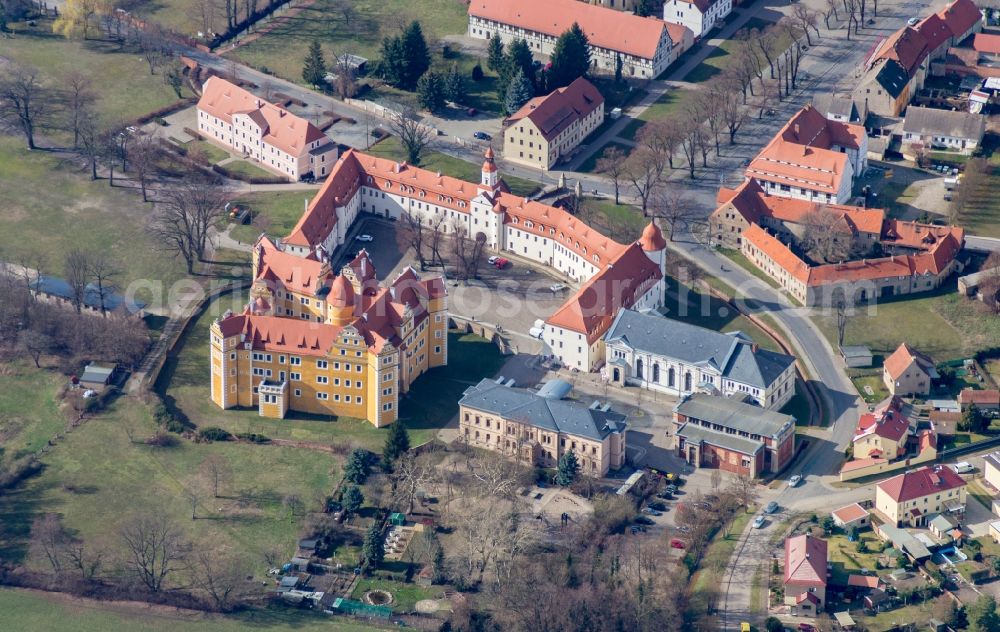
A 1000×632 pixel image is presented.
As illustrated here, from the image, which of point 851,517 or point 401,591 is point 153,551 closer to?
point 401,591

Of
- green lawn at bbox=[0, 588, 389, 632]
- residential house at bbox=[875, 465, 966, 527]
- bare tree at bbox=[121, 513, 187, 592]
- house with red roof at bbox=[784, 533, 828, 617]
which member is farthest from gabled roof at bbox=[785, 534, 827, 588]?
bare tree at bbox=[121, 513, 187, 592]

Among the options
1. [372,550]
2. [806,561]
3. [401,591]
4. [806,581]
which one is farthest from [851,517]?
[372,550]

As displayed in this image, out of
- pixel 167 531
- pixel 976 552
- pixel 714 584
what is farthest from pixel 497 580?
pixel 976 552

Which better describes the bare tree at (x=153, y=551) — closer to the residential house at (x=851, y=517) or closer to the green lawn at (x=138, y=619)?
the green lawn at (x=138, y=619)

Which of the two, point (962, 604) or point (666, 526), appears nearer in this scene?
point (962, 604)

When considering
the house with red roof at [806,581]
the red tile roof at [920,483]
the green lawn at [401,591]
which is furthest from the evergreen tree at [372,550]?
the red tile roof at [920,483]

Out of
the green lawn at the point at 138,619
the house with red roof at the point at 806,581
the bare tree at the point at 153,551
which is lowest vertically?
the green lawn at the point at 138,619

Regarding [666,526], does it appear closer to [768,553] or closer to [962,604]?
[768,553]
